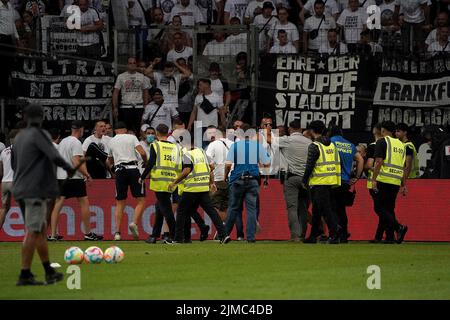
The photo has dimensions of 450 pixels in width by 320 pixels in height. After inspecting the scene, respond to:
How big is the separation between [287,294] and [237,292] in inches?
23.2

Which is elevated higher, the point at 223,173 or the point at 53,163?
the point at 53,163

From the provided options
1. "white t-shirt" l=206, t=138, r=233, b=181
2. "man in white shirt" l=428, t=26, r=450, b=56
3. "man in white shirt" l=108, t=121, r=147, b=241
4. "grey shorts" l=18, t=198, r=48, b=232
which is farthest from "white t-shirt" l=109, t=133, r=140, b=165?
"grey shorts" l=18, t=198, r=48, b=232

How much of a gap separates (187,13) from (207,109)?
3176mm

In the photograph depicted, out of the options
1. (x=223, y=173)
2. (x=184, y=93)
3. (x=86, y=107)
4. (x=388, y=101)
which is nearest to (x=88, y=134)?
(x=86, y=107)

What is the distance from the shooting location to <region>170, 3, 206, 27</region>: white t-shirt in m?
27.8

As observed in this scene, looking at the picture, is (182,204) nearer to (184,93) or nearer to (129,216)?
(129,216)

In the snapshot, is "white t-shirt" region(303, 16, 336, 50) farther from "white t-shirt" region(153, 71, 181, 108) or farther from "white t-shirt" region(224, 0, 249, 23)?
"white t-shirt" region(153, 71, 181, 108)

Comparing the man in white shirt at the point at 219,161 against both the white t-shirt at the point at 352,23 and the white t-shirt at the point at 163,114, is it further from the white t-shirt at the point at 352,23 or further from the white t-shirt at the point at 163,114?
the white t-shirt at the point at 352,23

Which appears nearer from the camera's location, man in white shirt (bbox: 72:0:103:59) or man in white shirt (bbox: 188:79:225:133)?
man in white shirt (bbox: 188:79:225:133)

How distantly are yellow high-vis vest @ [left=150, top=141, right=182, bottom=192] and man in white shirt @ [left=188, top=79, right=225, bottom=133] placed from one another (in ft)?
11.9

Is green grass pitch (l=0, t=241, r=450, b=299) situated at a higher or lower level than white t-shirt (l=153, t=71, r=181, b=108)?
lower

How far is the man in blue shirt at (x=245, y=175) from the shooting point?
21906 mm

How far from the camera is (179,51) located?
2656 centimetres

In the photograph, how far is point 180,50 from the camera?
87.1 ft
